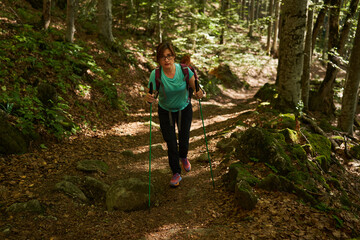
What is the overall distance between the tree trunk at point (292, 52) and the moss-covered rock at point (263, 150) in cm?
335

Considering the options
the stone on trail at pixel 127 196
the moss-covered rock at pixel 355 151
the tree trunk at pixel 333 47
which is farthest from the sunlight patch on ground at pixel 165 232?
the tree trunk at pixel 333 47

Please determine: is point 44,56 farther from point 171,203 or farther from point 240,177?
point 240,177

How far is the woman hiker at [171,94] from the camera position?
3.82 m

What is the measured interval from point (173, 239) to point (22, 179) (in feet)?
9.37

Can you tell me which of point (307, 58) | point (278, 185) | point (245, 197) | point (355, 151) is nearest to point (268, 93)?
point (307, 58)

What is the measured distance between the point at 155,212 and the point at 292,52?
650cm

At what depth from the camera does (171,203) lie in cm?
407

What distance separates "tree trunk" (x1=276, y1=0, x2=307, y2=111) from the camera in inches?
275

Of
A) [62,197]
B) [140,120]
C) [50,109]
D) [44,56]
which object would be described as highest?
[44,56]

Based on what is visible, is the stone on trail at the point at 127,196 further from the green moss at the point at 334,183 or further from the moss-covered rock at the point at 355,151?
the moss-covered rock at the point at 355,151

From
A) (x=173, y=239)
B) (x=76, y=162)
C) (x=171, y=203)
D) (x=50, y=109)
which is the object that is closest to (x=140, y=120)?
(x=50, y=109)

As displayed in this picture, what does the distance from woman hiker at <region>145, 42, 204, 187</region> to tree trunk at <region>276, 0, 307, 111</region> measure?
4.59 meters

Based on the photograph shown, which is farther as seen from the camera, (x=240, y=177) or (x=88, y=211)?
(x=240, y=177)

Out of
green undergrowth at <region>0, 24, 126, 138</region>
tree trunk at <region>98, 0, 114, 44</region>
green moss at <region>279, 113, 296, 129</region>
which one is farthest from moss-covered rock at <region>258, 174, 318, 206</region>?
tree trunk at <region>98, 0, 114, 44</region>
